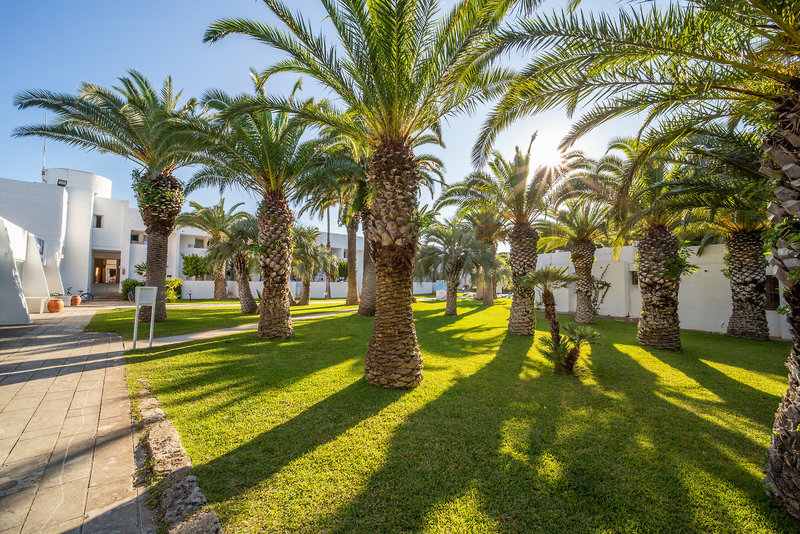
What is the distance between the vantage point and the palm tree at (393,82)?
573 centimetres

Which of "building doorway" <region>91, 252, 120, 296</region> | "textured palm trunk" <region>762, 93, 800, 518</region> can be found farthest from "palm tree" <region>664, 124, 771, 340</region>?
"building doorway" <region>91, 252, 120, 296</region>

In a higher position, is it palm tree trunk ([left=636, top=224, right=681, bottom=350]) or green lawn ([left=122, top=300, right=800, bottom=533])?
palm tree trunk ([left=636, top=224, right=681, bottom=350])

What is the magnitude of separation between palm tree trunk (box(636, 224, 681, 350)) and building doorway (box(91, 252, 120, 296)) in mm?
39536

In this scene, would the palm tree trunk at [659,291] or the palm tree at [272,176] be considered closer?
the palm tree at [272,176]

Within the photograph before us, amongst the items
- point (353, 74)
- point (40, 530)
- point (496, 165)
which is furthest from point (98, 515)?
point (496, 165)

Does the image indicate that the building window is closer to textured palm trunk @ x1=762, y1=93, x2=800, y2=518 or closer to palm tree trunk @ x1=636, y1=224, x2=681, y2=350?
palm tree trunk @ x1=636, y1=224, x2=681, y2=350

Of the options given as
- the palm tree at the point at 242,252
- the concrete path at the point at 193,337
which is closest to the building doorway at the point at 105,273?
the palm tree at the point at 242,252

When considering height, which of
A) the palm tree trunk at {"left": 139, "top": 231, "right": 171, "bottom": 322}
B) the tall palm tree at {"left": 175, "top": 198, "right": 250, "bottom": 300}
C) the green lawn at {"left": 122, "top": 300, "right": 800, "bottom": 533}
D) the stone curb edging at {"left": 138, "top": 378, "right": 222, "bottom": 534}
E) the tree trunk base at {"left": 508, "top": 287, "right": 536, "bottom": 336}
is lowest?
the green lawn at {"left": 122, "top": 300, "right": 800, "bottom": 533}

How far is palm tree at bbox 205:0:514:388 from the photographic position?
5.73 meters

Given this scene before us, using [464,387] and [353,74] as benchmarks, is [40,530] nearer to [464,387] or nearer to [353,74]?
[464,387]

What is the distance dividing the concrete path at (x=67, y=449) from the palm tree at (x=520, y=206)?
11.1 meters

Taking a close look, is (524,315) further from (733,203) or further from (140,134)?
(140,134)

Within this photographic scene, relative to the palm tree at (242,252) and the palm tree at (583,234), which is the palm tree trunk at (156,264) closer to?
the palm tree at (242,252)

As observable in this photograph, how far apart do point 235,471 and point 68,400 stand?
3.95 meters
